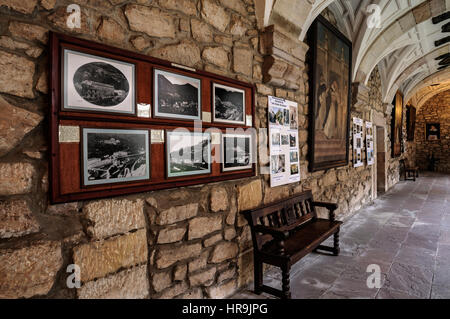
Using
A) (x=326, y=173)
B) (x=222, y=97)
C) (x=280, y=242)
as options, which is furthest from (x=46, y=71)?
(x=326, y=173)

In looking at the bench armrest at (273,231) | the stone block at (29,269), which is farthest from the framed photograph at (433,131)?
the stone block at (29,269)

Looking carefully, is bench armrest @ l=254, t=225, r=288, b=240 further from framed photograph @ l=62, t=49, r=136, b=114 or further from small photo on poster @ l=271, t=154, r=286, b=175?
framed photograph @ l=62, t=49, r=136, b=114

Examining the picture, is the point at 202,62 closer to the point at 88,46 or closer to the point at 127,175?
the point at 88,46

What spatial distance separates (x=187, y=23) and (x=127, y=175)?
114 cm

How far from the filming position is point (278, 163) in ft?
8.50

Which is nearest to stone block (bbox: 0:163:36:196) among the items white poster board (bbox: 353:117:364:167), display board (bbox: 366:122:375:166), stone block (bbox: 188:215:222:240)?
stone block (bbox: 188:215:222:240)

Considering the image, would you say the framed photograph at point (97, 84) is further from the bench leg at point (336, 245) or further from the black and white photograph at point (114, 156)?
the bench leg at point (336, 245)

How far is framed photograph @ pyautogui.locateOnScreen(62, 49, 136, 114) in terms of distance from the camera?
46.7 inches

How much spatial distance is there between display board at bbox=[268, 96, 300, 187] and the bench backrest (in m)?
0.22

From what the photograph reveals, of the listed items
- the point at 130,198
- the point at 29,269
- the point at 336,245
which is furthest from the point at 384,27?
the point at 29,269

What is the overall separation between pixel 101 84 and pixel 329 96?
3.13 m

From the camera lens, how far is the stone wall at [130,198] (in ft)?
3.48

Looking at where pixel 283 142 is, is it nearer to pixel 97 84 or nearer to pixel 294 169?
pixel 294 169

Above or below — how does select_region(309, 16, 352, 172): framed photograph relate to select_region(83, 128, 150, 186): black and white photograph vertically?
above
